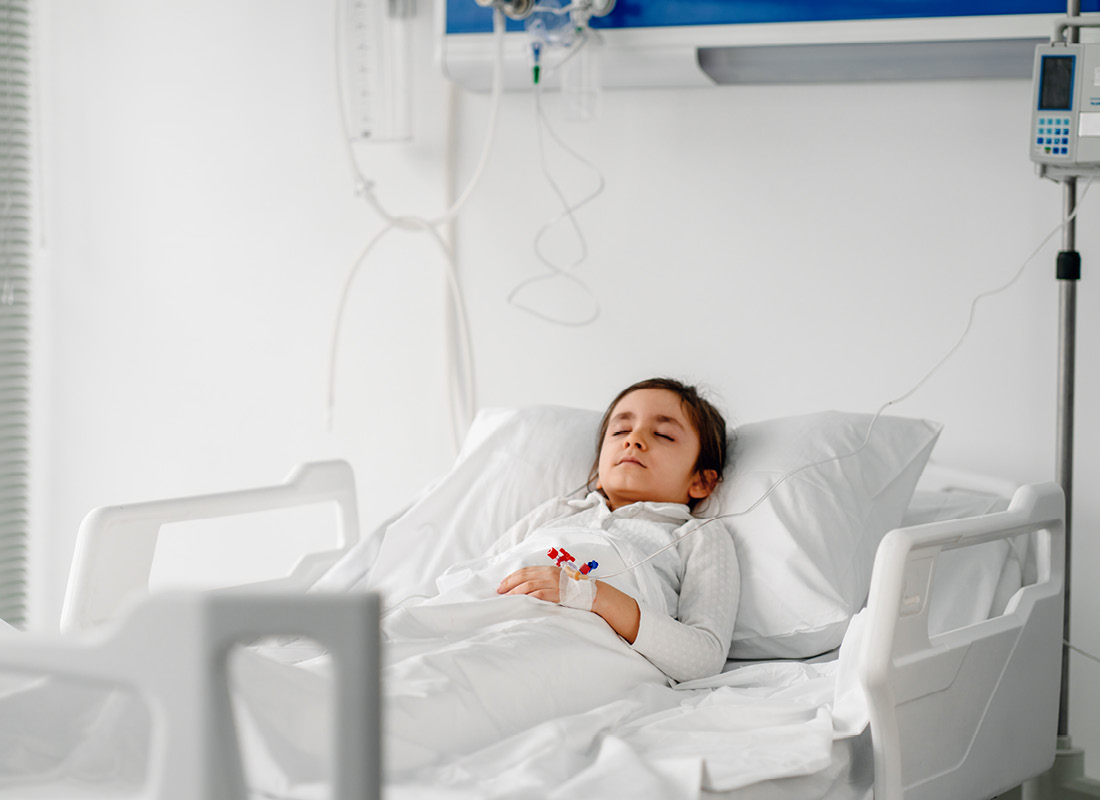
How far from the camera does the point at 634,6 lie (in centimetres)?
238

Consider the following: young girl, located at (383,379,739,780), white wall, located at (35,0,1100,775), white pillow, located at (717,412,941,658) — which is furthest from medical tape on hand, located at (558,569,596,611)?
white wall, located at (35,0,1100,775)

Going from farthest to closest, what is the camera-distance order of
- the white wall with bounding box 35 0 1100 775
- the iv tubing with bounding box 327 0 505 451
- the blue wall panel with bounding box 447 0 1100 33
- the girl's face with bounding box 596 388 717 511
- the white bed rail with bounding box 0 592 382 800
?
the iv tubing with bounding box 327 0 505 451, the white wall with bounding box 35 0 1100 775, the blue wall panel with bounding box 447 0 1100 33, the girl's face with bounding box 596 388 717 511, the white bed rail with bounding box 0 592 382 800

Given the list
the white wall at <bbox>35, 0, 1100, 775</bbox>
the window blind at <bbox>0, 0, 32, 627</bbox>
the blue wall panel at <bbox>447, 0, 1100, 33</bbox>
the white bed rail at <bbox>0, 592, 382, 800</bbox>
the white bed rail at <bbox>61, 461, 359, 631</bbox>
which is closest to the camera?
the white bed rail at <bbox>0, 592, 382, 800</bbox>

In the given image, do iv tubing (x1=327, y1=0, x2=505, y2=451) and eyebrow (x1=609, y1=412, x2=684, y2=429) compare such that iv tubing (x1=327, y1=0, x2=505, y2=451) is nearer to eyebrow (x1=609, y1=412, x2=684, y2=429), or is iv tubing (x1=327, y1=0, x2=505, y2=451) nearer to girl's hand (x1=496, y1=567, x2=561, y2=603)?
eyebrow (x1=609, y1=412, x2=684, y2=429)

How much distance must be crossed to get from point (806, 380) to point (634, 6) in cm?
86

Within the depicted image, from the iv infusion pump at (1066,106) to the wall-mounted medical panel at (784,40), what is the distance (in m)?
0.27

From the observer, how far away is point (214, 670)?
2.80 ft

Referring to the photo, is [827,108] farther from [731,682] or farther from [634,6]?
[731,682]

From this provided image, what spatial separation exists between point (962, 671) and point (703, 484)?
2.06 ft

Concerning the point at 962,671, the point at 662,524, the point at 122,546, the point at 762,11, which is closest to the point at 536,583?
the point at 662,524

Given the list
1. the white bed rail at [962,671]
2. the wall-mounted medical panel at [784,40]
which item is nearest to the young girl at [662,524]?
the white bed rail at [962,671]

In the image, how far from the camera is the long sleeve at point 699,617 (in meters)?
1.68

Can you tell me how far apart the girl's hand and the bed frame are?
0.42 m

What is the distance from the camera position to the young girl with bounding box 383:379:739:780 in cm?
136
